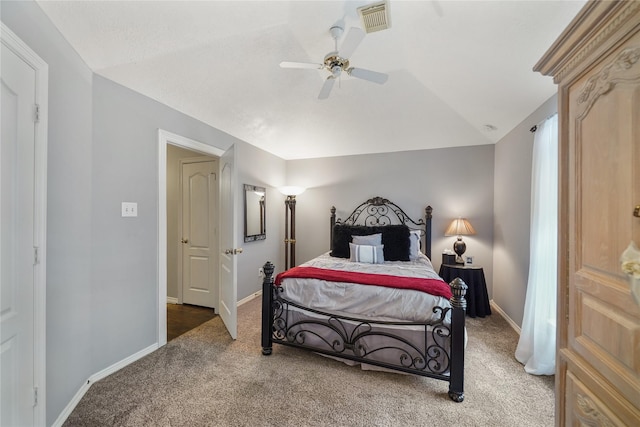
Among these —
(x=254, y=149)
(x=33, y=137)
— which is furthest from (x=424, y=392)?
(x=254, y=149)

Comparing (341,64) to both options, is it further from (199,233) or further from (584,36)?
(199,233)

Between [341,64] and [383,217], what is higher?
[341,64]

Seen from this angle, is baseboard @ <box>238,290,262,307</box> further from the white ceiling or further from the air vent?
the air vent

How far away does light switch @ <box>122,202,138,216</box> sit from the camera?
2258mm

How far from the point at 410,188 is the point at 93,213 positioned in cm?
397

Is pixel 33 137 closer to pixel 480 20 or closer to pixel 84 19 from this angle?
pixel 84 19

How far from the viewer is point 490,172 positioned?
12.8ft

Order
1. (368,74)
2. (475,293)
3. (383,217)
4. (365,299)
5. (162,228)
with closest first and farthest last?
A: (368,74) < (365,299) < (162,228) < (475,293) < (383,217)

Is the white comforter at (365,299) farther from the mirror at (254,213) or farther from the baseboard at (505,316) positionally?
the mirror at (254,213)

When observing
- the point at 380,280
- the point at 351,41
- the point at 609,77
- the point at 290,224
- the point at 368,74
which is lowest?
the point at 380,280

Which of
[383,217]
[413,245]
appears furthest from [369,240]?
[383,217]

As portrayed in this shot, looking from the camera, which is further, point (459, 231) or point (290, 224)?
point (290, 224)

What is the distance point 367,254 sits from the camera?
3432 mm

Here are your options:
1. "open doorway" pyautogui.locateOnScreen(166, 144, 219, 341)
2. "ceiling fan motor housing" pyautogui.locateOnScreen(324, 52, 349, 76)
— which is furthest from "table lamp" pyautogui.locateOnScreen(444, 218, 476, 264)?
"open doorway" pyautogui.locateOnScreen(166, 144, 219, 341)
